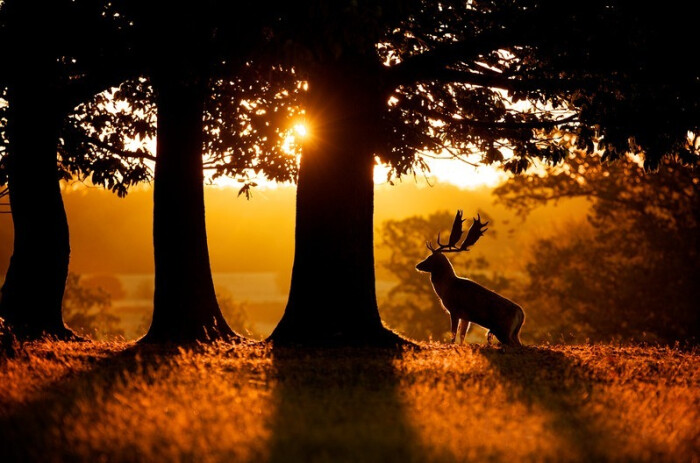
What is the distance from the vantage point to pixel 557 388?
32.6 feet

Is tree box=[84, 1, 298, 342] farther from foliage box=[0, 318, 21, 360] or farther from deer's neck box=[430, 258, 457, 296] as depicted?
deer's neck box=[430, 258, 457, 296]

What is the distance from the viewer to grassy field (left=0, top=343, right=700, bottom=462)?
6617mm

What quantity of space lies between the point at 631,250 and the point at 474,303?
96.3ft

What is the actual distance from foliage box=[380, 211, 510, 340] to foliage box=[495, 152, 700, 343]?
21.4 m

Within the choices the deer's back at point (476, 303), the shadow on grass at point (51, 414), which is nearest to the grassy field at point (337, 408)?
the shadow on grass at point (51, 414)

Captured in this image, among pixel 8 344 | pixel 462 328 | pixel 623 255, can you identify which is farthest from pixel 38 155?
pixel 623 255

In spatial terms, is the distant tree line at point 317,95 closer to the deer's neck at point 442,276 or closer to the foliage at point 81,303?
the deer's neck at point 442,276

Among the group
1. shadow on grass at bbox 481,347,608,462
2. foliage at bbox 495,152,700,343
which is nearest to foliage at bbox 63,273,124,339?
foliage at bbox 495,152,700,343

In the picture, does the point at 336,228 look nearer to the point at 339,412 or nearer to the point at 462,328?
the point at 462,328

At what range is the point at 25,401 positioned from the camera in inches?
320

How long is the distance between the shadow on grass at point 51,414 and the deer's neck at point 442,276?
20.3 ft

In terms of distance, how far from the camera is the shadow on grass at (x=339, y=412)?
654 centimetres

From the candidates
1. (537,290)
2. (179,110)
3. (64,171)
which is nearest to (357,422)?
(179,110)

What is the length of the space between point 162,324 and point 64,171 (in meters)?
7.65
